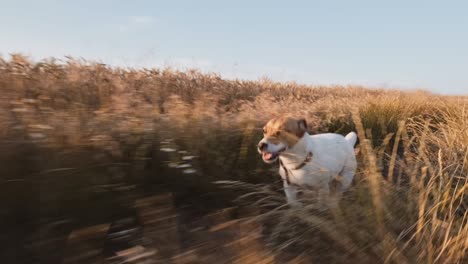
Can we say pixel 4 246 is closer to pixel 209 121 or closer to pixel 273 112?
pixel 209 121

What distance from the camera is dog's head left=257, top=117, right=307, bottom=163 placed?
3.77 meters

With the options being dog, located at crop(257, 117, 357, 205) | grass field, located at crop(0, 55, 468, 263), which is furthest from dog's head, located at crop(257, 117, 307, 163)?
grass field, located at crop(0, 55, 468, 263)

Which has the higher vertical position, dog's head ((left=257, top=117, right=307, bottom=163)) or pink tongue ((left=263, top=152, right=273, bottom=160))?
dog's head ((left=257, top=117, right=307, bottom=163))

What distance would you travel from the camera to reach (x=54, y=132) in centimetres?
261

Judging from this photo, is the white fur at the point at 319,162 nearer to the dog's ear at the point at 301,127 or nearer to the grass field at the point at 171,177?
the dog's ear at the point at 301,127

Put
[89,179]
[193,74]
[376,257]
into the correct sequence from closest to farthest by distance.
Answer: [376,257]
[89,179]
[193,74]

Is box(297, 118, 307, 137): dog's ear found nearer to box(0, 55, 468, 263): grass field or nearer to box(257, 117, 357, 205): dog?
box(257, 117, 357, 205): dog

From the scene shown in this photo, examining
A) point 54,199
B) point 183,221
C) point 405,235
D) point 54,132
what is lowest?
point 183,221

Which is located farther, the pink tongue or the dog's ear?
the dog's ear

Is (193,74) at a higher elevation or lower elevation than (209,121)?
higher

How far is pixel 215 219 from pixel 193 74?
5098 millimetres

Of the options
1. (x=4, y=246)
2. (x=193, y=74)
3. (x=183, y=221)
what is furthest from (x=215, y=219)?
(x=193, y=74)

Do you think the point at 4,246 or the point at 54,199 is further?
the point at 54,199

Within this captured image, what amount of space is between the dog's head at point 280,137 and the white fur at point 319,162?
0.06 ft
